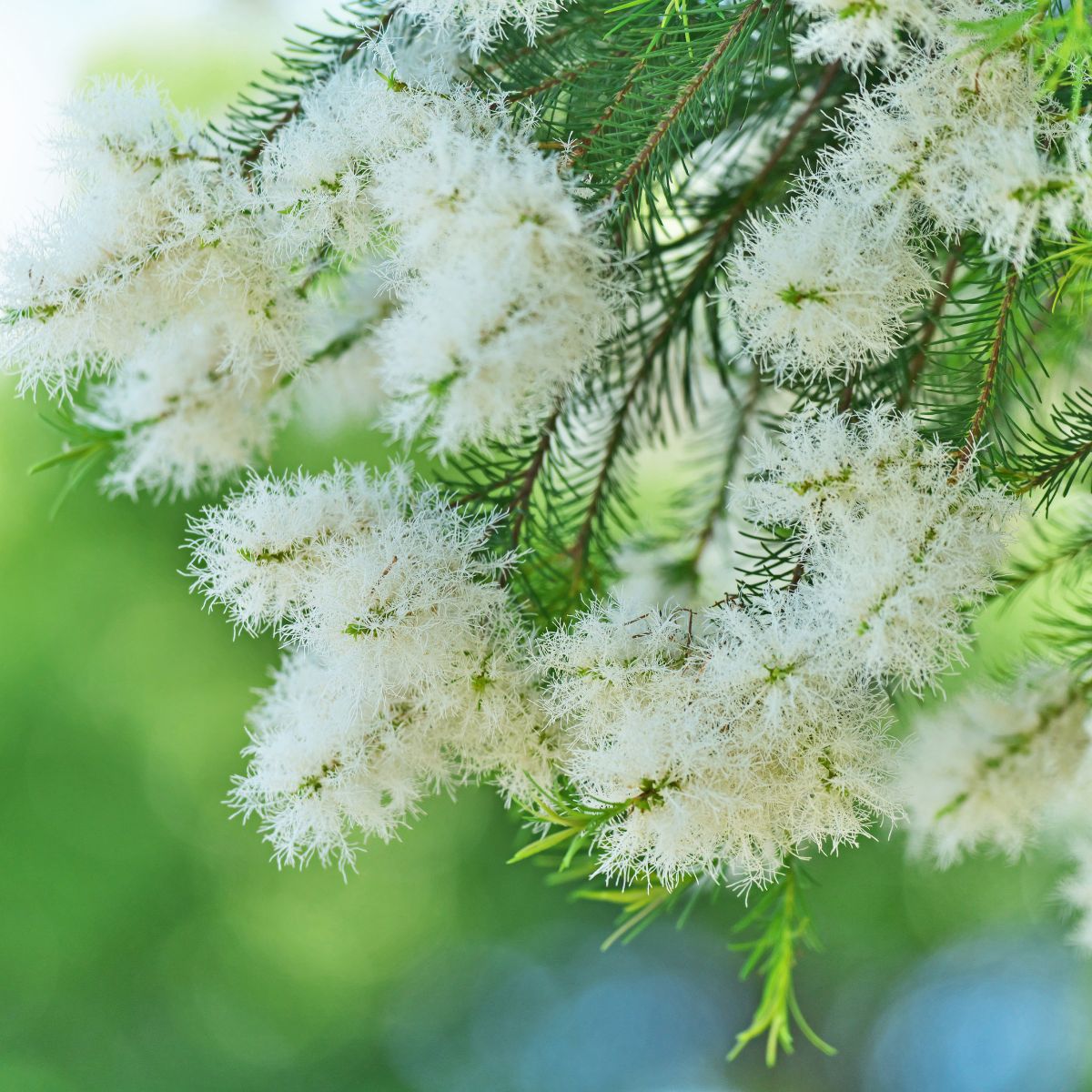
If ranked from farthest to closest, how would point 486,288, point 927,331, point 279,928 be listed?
point 279,928 < point 927,331 < point 486,288

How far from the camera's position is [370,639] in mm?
252

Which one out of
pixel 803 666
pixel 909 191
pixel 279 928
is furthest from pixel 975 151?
pixel 279 928

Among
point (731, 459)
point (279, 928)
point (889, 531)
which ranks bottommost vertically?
point (279, 928)

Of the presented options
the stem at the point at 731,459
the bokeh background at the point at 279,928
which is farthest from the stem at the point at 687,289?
the bokeh background at the point at 279,928

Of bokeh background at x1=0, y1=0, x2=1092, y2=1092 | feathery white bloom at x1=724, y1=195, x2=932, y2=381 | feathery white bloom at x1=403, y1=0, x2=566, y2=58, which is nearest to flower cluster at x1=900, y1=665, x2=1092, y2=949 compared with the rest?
feathery white bloom at x1=724, y1=195, x2=932, y2=381

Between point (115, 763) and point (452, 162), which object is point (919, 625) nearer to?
point (452, 162)

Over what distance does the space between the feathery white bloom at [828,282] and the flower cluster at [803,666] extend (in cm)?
2

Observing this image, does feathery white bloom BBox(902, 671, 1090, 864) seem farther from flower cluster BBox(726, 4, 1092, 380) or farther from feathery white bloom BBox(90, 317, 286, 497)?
feathery white bloom BBox(90, 317, 286, 497)

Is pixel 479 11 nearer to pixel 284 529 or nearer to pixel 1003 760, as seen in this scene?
pixel 284 529

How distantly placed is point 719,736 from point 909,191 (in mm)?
134

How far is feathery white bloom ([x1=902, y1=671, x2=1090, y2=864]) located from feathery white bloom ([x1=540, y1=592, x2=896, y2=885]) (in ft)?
0.15

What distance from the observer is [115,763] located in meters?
1.26

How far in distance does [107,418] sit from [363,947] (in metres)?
1.12

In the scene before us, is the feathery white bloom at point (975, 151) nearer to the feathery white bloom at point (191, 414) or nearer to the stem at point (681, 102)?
the stem at point (681, 102)
